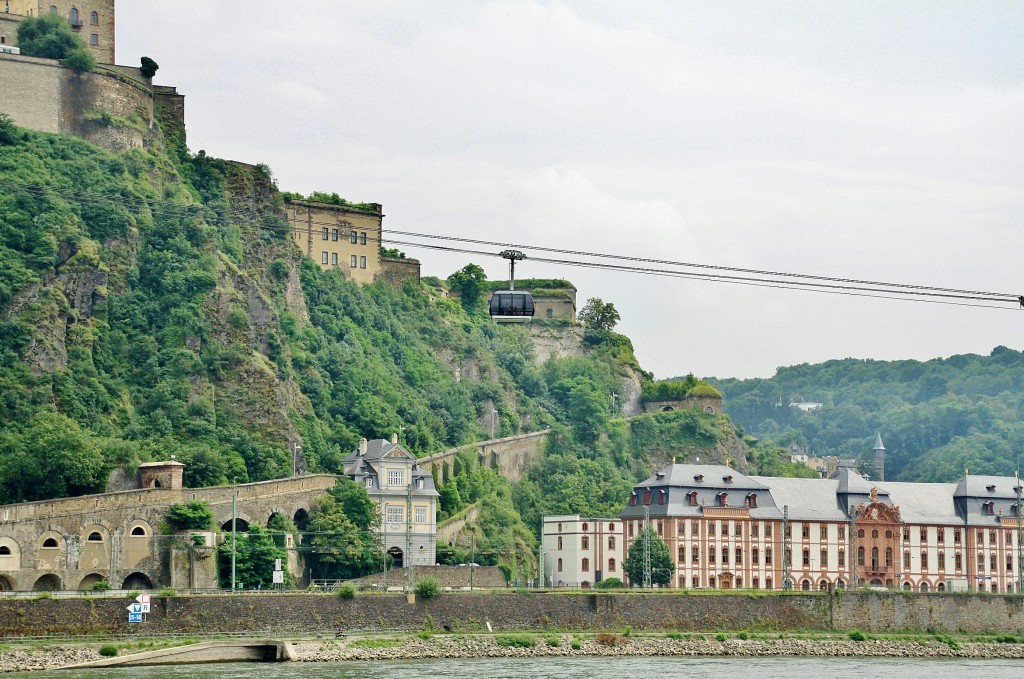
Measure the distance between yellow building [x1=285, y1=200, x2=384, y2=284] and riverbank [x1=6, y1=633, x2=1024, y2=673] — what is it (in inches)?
1955

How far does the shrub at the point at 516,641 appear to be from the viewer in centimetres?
8544

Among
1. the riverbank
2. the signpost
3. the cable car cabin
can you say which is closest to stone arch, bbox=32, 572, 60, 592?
the signpost

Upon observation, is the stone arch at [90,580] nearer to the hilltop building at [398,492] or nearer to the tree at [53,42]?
the hilltop building at [398,492]

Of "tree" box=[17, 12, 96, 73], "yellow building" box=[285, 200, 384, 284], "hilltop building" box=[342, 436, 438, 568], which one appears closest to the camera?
"hilltop building" box=[342, 436, 438, 568]

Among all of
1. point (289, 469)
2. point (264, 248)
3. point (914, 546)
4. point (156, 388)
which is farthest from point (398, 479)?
point (914, 546)

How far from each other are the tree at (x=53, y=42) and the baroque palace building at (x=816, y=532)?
43.6 meters

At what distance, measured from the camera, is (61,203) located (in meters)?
109

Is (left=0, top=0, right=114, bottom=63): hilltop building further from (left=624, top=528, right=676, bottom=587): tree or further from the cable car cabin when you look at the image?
the cable car cabin

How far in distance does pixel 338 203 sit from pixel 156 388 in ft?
106

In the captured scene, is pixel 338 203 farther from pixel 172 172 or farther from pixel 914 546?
pixel 914 546

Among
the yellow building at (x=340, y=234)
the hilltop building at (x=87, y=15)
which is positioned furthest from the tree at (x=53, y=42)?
the yellow building at (x=340, y=234)

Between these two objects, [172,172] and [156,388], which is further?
[172,172]

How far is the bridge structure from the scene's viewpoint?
9025cm

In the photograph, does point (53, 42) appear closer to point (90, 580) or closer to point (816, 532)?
point (90, 580)
